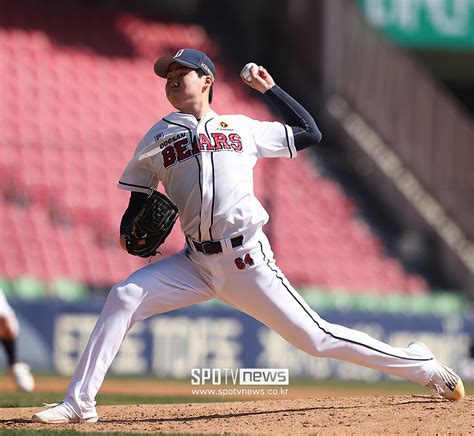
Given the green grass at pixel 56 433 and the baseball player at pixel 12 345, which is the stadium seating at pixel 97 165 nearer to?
the baseball player at pixel 12 345

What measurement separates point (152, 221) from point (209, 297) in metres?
0.49

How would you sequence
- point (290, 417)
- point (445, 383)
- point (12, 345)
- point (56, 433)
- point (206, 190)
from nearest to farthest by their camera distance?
1. point (56, 433)
2. point (206, 190)
3. point (290, 417)
4. point (445, 383)
5. point (12, 345)

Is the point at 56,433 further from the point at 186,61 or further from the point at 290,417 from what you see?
the point at 186,61

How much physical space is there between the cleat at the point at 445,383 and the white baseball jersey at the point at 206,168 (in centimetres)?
129

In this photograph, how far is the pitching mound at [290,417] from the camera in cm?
546

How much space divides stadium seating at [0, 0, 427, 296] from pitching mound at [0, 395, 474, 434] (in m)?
5.84

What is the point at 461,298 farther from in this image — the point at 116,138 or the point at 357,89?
the point at 116,138

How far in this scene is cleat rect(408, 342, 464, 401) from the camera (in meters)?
5.96

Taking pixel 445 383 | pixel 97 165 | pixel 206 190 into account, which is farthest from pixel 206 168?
pixel 97 165

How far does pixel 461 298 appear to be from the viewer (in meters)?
15.1

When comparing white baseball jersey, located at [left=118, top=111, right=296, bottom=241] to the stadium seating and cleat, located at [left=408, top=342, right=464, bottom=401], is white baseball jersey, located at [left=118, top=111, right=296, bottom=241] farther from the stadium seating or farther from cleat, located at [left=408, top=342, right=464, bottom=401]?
the stadium seating

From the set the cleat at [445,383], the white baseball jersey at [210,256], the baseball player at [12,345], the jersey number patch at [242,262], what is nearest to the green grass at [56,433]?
the white baseball jersey at [210,256]

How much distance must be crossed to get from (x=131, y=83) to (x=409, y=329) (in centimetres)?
626

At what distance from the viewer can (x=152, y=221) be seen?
5625mm
